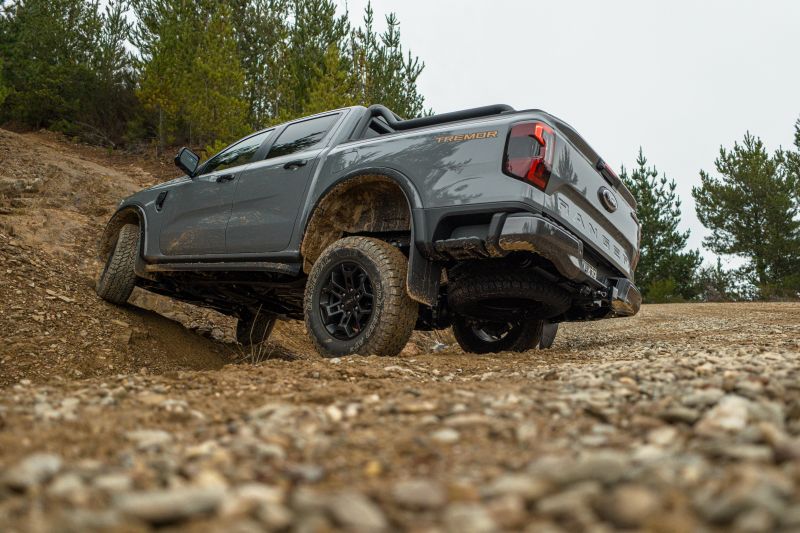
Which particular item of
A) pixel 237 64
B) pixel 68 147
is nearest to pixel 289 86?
pixel 237 64

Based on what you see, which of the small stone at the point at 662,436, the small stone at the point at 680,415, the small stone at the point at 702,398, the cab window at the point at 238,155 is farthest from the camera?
the cab window at the point at 238,155

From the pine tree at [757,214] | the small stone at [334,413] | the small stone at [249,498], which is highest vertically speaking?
the pine tree at [757,214]

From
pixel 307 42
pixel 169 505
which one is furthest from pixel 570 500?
pixel 307 42

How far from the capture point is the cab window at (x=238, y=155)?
514 centimetres

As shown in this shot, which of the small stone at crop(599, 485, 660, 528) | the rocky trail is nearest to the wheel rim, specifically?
the rocky trail

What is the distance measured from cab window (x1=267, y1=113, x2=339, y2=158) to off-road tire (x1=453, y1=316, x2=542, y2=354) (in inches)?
72.9

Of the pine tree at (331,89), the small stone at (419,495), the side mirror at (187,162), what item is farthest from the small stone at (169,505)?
the pine tree at (331,89)

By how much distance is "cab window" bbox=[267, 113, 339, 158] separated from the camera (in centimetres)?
465

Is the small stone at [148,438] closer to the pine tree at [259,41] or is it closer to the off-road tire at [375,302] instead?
the off-road tire at [375,302]

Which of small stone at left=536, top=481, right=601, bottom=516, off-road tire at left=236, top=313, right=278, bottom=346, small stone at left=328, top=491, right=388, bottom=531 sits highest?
small stone at left=536, top=481, right=601, bottom=516

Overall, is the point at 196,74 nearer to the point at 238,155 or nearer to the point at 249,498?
the point at 238,155

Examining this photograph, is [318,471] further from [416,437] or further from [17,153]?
[17,153]

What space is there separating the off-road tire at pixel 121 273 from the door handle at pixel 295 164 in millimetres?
2258

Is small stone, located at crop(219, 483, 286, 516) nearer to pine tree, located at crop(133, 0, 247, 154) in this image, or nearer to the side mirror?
the side mirror
